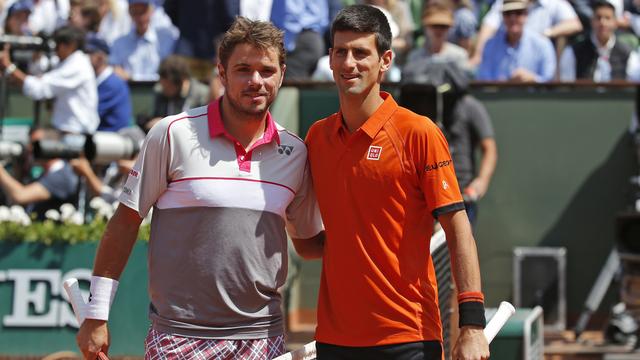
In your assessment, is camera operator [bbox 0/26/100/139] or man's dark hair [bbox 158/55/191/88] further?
camera operator [bbox 0/26/100/139]

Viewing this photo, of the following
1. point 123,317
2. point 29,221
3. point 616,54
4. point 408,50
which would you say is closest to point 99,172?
point 29,221

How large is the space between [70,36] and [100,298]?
6330 millimetres

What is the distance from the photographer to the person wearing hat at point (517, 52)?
442 inches

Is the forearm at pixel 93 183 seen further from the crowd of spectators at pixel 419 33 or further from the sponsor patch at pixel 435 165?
the sponsor patch at pixel 435 165

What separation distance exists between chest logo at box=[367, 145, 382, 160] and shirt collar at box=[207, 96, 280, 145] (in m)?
0.45

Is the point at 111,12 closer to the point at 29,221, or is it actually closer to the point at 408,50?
the point at 408,50

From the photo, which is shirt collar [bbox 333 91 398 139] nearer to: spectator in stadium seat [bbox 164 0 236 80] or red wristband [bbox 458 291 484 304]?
red wristband [bbox 458 291 484 304]

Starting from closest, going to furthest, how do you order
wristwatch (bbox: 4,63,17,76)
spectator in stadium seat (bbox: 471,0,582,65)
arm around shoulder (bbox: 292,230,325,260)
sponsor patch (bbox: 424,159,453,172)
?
sponsor patch (bbox: 424,159,453,172), arm around shoulder (bbox: 292,230,325,260), wristwatch (bbox: 4,63,17,76), spectator in stadium seat (bbox: 471,0,582,65)

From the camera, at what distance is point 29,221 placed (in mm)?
9445

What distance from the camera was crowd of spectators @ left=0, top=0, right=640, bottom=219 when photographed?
1055 centimetres

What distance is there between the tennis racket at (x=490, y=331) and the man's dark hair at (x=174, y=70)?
19.8ft

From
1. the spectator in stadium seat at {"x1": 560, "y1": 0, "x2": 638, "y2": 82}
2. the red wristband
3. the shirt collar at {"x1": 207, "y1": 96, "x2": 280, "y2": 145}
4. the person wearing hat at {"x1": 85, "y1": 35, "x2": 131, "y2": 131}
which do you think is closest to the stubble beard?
the shirt collar at {"x1": 207, "y1": 96, "x2": 280, "y2": 145}

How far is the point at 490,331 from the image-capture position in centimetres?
446

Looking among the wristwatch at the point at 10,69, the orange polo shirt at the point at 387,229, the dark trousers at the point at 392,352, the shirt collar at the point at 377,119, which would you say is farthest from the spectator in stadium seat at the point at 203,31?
the dark trousers at the point at 392,352
